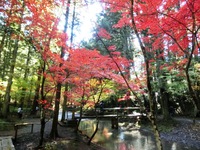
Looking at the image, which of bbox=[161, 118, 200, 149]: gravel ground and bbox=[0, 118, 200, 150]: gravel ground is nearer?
bbox=[0, 118, 200, 150]: gravel ground

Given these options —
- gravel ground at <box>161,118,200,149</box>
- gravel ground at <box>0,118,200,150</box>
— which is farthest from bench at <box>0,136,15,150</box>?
gravel ground at <box>161,118,200,149</box>

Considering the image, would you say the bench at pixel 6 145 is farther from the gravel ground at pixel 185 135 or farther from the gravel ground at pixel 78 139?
the gravel ground at pixel 185 135

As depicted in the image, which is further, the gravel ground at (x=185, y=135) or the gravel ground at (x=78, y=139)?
the gravel ground at (x=185, y=135)

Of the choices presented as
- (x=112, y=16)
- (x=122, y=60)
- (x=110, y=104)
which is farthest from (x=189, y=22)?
(x=110, y=104)

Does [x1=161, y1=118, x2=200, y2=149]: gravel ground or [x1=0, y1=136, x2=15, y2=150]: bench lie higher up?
[x1=0, y1=136, x2=15, y2=150]: bench

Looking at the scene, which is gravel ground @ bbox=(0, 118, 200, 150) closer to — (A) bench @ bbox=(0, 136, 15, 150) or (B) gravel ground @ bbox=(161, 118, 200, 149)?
(B) gravel ground @ bbox=(161, 118, 200, 149)

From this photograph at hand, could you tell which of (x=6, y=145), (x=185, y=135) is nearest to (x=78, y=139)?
(x=6, y=145)

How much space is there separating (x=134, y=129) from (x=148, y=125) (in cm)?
131

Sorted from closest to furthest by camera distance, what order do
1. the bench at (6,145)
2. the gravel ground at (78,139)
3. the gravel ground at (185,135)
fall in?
the bench at (6,145), the gravel ground at (78,139), the gravel ground at (185,135)

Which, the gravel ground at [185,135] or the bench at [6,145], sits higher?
the bench at [6,145]

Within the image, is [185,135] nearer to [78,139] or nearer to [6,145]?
[78,139]

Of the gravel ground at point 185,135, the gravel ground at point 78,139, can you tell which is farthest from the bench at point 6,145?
the gravel ground at point 185,135

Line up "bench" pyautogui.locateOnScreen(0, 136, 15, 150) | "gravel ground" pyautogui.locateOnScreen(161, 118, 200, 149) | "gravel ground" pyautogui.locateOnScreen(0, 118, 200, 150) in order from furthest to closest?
"gravel ground" pyautogui.locateOnScreen(161, 118, 200, 149) → "gravel ground" pyautogui.locateOnScreen(0, 118, 200, 150) → "bench" pyautogui.locateOnScreen(0, 136, 15, 150)

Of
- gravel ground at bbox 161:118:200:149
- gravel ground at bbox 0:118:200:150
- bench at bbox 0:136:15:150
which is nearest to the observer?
bench at bbox 0:136:15:150
